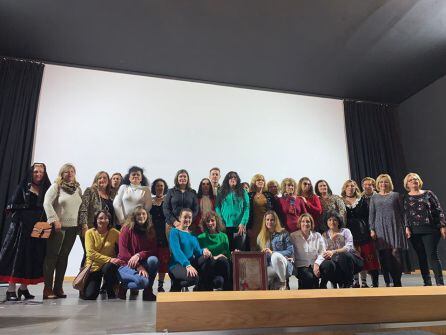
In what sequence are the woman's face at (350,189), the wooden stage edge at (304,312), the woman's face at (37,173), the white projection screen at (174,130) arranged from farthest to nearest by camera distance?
the white projection screen at (174,130), the woman's face at (350,189), the woman's face at (37,173), the wooden stage edge at (304,312)

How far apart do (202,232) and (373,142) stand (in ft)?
13.5

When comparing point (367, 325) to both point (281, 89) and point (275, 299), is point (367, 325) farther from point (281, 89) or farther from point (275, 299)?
point (281, 89)

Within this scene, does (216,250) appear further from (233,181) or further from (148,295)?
(233,181)

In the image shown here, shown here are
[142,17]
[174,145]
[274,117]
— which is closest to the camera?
[142,17]

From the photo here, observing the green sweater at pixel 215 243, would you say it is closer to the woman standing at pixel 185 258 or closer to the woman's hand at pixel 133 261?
the woman standing at pixel 185 258

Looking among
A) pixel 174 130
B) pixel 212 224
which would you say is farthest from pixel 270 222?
pixel 174 130

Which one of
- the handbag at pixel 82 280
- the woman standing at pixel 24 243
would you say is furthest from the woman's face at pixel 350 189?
the woman standing at pixel 24 243

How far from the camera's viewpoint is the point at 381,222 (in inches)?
132

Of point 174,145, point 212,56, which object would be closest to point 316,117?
point 212,56

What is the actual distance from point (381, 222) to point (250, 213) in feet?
3.88

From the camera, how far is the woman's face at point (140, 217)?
116 inches

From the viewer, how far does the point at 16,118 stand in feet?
15.0

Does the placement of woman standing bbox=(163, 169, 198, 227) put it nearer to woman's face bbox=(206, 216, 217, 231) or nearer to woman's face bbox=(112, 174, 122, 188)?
woman's face bbox=(206, 216, 217, 231)

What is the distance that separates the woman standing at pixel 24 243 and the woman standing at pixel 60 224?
0.08 meters
